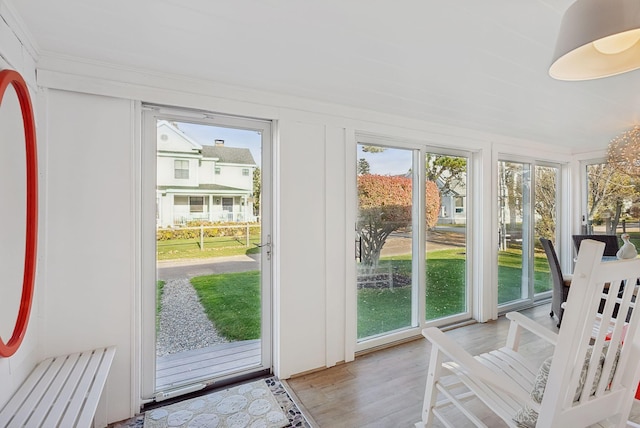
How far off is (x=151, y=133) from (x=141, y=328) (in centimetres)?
130

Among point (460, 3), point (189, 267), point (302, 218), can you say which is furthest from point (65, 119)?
point (460, 3)

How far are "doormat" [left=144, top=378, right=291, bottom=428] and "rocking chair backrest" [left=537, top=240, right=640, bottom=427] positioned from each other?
1.45 meters

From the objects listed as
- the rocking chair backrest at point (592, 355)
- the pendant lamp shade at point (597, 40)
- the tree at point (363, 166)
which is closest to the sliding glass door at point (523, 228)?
the tree at point (363, 166)

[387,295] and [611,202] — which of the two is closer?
[387,295]

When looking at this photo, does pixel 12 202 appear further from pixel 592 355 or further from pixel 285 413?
pixel 592 355

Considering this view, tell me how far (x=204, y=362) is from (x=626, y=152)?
4989 millimetres

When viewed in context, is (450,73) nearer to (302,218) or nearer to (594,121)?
(302,218)

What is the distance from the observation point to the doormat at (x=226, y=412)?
180cm

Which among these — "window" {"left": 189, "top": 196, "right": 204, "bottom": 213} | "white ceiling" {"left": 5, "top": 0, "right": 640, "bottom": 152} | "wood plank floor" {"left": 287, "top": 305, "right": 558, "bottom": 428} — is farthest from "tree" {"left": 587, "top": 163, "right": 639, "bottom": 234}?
"window" {"left": 189, "top": 196, "right": 204, "bottom": 213}

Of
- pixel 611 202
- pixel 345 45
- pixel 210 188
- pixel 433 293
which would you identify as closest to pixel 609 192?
pixel 611 202

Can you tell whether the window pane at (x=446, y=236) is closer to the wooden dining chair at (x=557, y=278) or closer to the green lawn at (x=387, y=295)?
the green lawn at (x=387, y=295)

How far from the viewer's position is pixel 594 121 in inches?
115

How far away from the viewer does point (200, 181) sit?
7.19 ft

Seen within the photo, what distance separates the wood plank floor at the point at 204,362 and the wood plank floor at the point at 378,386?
0.40 m
